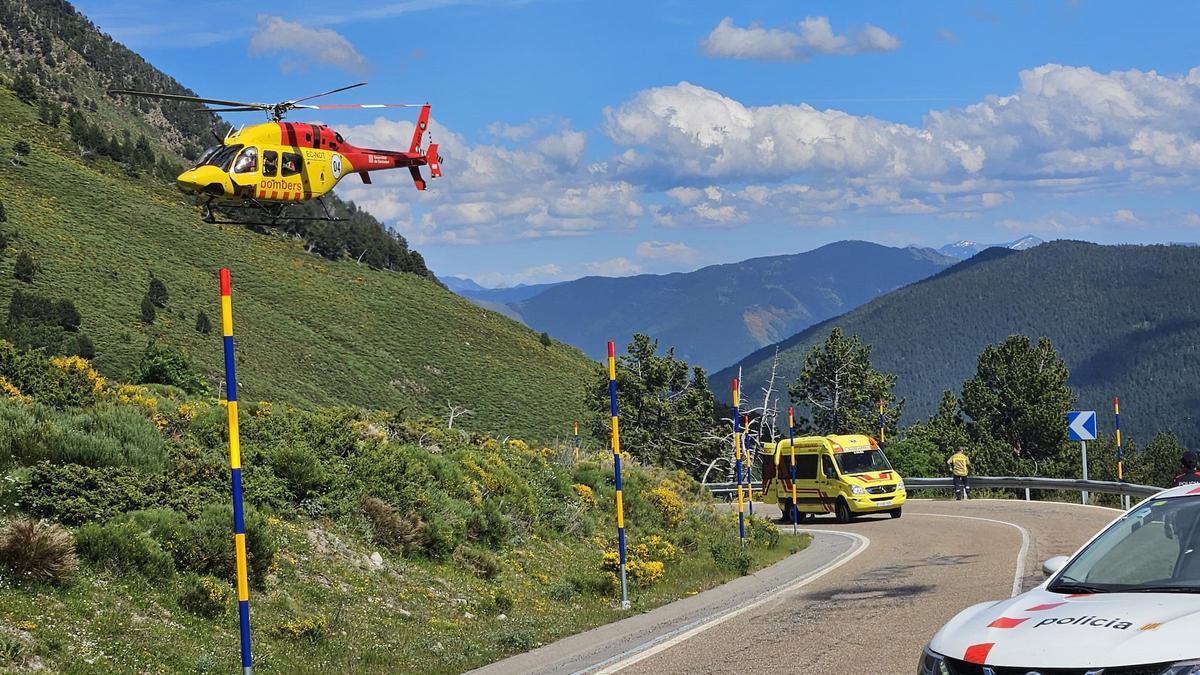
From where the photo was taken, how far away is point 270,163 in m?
23.6

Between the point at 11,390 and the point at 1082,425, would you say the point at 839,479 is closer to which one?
the point at 1082,425

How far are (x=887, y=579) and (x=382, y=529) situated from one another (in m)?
6.57

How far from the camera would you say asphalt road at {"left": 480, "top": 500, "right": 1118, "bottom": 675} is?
35.2ft

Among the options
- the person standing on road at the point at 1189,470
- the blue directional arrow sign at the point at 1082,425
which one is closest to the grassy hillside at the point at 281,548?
the person standing on road at the point at 1189,470

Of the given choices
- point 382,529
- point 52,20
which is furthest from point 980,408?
point 52,20

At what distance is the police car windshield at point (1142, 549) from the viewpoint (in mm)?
6887

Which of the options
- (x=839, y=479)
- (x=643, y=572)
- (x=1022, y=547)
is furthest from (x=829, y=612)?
(x=839, y=479)

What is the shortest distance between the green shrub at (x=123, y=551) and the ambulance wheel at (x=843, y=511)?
23.3m

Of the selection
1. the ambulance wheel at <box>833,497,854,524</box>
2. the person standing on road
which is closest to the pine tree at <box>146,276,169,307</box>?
the ambulance wheel at <box>833,497,854,524</box>

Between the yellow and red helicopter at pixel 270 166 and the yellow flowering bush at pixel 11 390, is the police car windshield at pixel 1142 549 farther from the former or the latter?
the yellow and red helicopter at pixel 270 166

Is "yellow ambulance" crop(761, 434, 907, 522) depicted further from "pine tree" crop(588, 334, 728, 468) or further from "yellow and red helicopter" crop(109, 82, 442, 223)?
"pine tree" crop(588, 334, 728, 468)

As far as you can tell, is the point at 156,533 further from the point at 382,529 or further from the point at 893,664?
the point at 893,664

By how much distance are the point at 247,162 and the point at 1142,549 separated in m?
18.9

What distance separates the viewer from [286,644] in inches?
440
